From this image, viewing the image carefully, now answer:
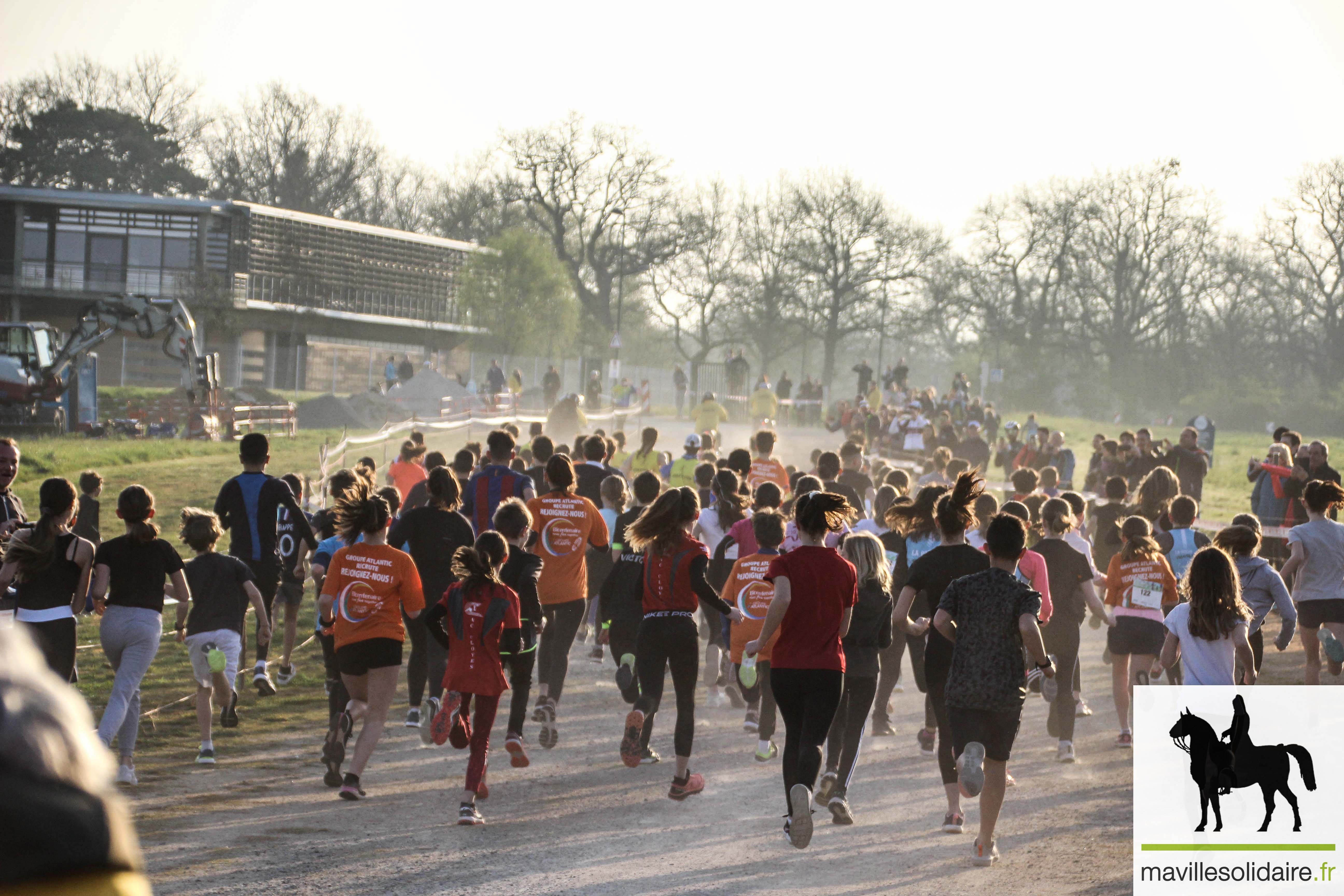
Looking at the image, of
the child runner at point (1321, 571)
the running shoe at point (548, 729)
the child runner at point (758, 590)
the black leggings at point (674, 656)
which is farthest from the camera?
the child runner at point (1321, 571)

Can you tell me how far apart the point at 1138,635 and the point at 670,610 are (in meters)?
3.52

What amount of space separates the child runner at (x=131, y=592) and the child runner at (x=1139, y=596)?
20.4 feet

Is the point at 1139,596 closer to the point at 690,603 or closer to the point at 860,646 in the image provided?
the point at 860,646

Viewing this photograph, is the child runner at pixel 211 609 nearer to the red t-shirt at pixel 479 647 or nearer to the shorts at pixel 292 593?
the red t-shirt at pixel 479 647

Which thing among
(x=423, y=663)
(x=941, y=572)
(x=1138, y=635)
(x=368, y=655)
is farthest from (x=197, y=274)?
(x=941, y=572)

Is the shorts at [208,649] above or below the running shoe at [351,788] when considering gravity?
above

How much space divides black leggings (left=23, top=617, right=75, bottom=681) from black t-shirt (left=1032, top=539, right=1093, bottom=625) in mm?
6185

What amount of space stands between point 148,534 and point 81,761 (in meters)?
7.02

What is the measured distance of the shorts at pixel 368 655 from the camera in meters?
7.63

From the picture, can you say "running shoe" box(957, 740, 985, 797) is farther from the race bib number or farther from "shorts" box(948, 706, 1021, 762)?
the race bib number

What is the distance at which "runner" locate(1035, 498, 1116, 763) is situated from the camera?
9391 mm

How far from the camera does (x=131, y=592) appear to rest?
780 cm

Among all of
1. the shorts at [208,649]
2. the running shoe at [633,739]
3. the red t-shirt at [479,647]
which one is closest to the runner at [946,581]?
the running shoe at [633,739]

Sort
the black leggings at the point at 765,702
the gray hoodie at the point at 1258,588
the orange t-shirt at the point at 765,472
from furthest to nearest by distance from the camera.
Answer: the orange t-shirt at the point at 765,472
the black leggings at the point at 765,702
the gray hoodie at the point at 1258,588
